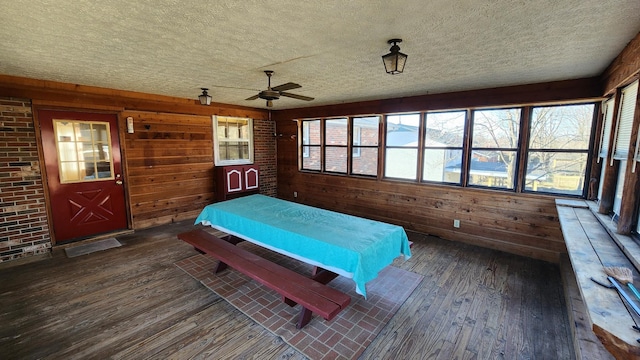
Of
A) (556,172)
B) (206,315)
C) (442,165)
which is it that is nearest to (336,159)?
(442,165)

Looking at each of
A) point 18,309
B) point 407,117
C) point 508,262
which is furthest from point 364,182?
point 18,309

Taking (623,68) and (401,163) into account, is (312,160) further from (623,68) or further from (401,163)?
(623,68)

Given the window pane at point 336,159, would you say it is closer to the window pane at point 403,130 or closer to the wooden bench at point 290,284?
the window pane at point 403,130

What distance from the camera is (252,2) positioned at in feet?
5.19

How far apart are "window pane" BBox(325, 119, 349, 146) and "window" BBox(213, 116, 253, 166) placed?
6.25 feet

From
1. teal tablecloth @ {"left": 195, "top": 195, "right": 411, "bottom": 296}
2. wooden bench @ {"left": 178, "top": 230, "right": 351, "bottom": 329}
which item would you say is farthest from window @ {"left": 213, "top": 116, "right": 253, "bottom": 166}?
wooden bench @ {"left": 178, "top": 230, "right": 351, "bottom": 329}

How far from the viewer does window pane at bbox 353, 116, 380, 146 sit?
523cm

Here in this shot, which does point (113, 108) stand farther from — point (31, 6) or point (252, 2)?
point (252, 2)

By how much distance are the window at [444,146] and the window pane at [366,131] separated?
981mm

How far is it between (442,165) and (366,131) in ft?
5.31

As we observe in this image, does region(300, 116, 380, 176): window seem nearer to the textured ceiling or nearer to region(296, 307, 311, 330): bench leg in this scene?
the textured ceiling

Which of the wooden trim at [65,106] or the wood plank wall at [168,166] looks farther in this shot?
the wood plank wall at [168,166]

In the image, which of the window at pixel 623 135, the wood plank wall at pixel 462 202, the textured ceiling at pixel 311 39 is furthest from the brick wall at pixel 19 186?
the window at pixel 623 135

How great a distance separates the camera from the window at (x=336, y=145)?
225 inches
